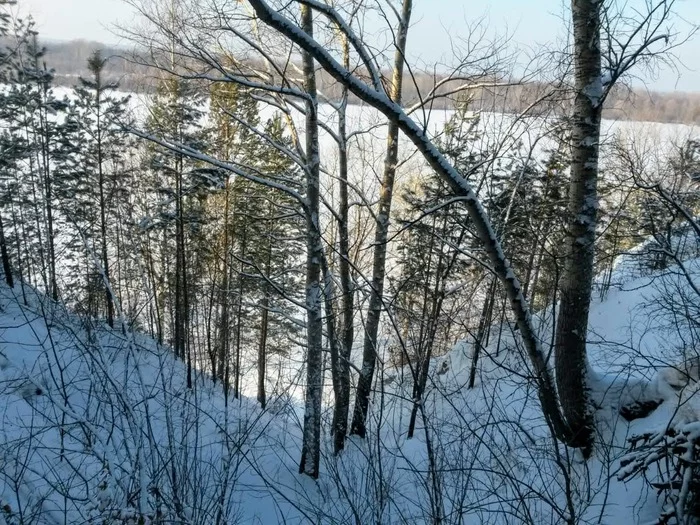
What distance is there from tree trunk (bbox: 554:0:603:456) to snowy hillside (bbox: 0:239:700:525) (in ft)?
0.95

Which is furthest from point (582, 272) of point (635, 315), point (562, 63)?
point (635, 315)

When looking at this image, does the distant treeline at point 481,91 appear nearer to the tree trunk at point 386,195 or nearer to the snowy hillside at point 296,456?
the tree trunk at point 386,195

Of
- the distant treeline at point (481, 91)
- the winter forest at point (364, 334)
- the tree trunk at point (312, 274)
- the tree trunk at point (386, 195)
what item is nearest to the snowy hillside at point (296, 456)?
the winter forest at point (364, 334)

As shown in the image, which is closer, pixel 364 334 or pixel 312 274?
pixel 312 274

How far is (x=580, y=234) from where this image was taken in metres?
4.76

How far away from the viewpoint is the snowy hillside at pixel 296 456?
337 centimetres

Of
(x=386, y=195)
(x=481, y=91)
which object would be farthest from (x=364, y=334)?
(x=481, y=91)

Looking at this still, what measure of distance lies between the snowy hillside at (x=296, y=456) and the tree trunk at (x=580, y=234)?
29 cm

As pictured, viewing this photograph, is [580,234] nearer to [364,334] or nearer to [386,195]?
[386,195]

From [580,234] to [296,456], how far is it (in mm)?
7218

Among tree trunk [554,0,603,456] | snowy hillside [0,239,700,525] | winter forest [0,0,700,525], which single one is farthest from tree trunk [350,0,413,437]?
tree trunk [554,0,603,456]

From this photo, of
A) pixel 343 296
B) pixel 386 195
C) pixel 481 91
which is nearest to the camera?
pixel 343 296

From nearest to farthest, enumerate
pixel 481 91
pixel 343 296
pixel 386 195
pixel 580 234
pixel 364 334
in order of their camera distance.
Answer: pixel 580 234, pixel 343 296, pixel 386 195, pixel 481 91, pixel 364 334

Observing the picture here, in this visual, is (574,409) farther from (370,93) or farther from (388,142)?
(388,142)
